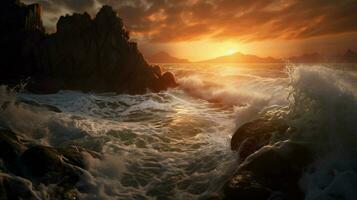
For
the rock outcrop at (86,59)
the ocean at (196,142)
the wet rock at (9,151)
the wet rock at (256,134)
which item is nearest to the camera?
the ocean at (196,142)

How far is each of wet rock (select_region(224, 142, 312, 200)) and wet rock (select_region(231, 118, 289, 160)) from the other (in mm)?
951

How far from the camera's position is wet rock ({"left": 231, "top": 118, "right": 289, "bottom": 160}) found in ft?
29.4

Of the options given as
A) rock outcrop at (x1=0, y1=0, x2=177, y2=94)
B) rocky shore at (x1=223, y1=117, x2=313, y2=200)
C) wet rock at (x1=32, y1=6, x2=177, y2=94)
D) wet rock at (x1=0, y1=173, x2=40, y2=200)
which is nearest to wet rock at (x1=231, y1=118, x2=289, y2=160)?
rocky shore at (x1=223, y1=117, x2=313, y2=200)

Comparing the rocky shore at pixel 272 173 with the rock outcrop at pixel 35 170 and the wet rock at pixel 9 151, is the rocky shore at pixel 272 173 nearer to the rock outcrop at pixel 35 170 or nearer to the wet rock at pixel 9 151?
the rock outcrop at pixel 35 170

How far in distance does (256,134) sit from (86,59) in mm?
31475

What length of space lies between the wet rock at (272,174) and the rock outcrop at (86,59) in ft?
84.2

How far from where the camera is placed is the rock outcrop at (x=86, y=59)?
34781mm

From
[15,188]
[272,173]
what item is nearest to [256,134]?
[272,173]

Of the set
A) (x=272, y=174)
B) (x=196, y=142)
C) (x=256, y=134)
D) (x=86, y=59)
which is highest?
(x=86, y=59)

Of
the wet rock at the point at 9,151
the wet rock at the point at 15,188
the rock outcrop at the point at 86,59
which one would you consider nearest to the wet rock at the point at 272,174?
the wet rock at the point at 15,188

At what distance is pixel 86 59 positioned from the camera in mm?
37531

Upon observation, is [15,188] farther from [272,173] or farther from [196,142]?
[196,142]

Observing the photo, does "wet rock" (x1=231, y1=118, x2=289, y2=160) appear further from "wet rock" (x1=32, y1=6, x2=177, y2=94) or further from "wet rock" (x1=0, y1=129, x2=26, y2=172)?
"wet rock" (x1=32, y1=6, x2=177, y2=94)

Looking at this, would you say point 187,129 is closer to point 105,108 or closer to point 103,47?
point 105,108
